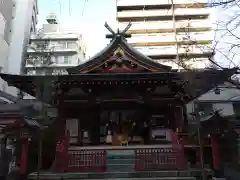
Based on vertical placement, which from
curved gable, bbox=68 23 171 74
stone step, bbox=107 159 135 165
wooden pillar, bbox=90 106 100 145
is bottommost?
stone step, bbox=107 159 135 165

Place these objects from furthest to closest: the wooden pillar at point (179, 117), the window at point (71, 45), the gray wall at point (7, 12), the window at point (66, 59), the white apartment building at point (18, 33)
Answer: the window at point (71, 45) < the window at point (66, 59) < the white apartment building at point (18, 33) < the gray wall at point (7, 12) < the wooden pillar at point (179, 117)

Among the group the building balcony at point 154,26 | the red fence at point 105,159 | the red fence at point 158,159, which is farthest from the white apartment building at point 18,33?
the red fence at point 158,159

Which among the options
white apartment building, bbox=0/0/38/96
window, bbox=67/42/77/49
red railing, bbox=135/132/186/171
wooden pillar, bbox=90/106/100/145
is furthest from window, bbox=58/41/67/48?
red railing, bbox=135/132/186/171

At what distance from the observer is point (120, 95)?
49.1 ft

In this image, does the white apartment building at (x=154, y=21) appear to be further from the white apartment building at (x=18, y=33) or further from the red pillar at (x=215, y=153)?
the red pillar at (x=215, y=153)

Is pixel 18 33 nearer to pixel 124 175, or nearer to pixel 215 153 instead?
pixel 124 175

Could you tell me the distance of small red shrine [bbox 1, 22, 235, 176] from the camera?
13984 millimetres

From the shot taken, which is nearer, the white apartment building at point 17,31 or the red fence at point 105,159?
the red fence at point 105,159

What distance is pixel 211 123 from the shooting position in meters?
12.2

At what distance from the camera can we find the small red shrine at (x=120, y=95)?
45.9 feet

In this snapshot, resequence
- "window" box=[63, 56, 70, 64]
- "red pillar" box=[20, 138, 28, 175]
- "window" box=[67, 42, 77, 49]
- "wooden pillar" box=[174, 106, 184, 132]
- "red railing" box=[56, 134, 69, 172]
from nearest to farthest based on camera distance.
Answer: "red railing" box=[56, 134, 69, 172] < "red pillar" box=[20, 138, 28, 175] < "wooden pillar" box=[174, 106, 184, 132] < "window" box=[63, 56, 70, 64] < "window" box=[67, 42, 77, 49]

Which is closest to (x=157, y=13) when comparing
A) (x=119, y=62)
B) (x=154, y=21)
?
(x=154, y=21)

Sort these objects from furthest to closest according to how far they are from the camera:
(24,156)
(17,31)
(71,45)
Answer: (71,45), (17,31), (24,156)

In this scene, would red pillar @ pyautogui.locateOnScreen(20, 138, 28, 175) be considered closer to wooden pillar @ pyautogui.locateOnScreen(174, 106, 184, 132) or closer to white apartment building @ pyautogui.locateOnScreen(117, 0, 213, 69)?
wooden pillar @ pyautogui.locateOnScreen(174, 106, 184, 132)
